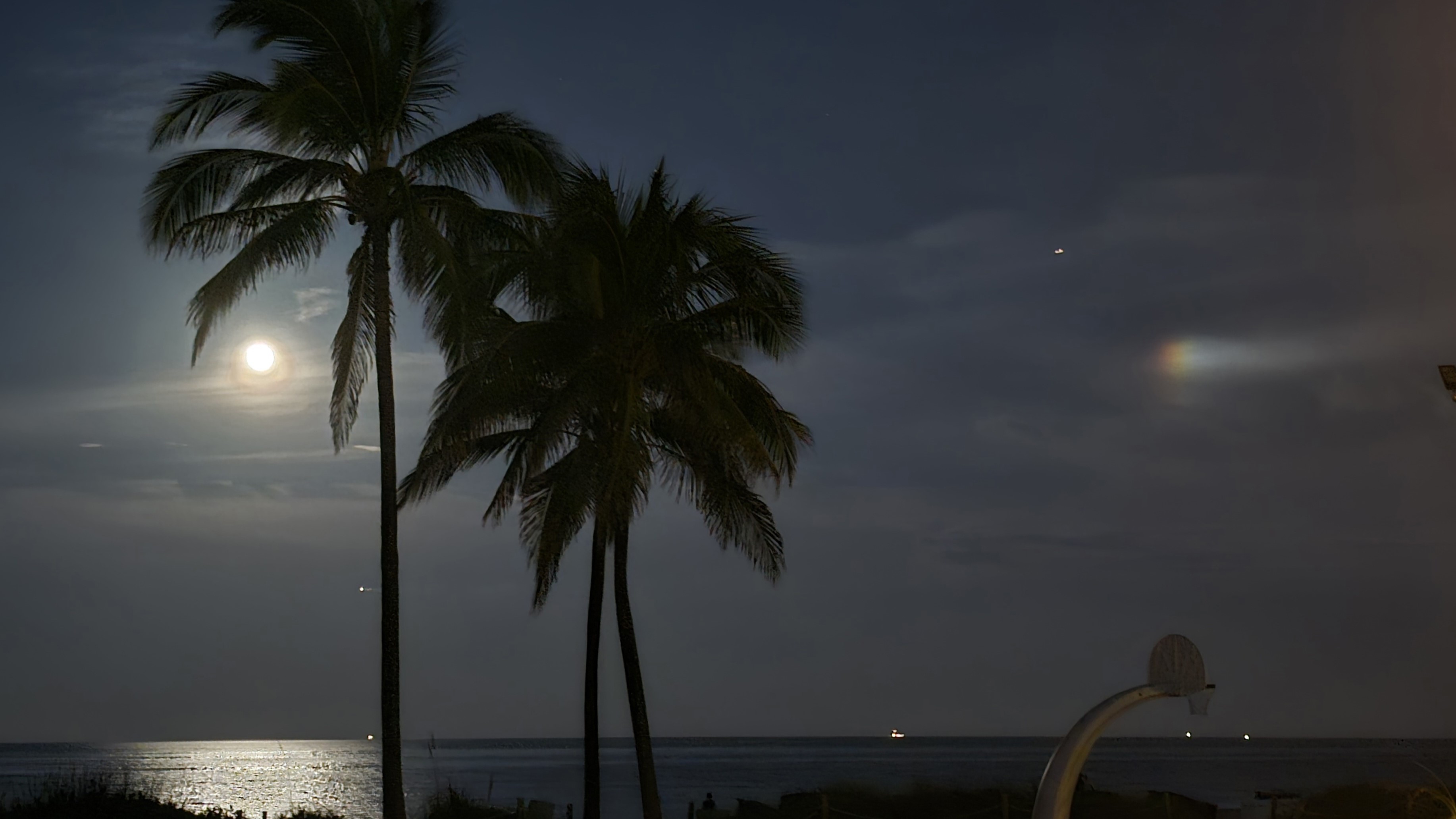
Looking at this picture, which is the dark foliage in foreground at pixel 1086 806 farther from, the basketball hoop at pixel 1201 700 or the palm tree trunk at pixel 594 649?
the basketball hoop at pixel 1201 700

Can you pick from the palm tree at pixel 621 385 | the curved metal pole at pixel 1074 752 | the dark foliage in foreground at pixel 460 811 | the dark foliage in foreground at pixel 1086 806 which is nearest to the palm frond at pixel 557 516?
the palm tree at pixel 621 385

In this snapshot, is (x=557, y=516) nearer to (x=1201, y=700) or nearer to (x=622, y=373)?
(x=622, y=373)

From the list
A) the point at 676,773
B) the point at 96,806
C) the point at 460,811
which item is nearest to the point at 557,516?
the point at 460,811

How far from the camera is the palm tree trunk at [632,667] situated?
20.4 m

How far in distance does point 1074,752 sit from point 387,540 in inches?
386

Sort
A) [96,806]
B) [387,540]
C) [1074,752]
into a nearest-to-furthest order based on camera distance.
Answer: [1074,752] < [387,540] < [96,806]

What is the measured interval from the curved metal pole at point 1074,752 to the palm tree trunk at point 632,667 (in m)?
10.1

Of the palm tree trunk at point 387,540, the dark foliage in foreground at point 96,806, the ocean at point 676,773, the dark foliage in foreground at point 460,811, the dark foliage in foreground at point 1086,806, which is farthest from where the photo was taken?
the ocean at point 676,773

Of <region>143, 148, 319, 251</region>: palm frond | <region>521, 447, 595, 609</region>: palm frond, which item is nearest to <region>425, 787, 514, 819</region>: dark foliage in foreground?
<region>521, 447, 595, 609</region>: palm frond

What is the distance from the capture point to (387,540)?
687 inches

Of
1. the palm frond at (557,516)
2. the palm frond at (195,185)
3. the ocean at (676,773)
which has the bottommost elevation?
the ocean at (676,773)

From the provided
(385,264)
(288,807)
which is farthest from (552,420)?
(288,807)

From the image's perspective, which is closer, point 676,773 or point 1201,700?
point 1201,700

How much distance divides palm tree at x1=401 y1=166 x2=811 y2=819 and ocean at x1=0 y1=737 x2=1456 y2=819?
31.8 ft
